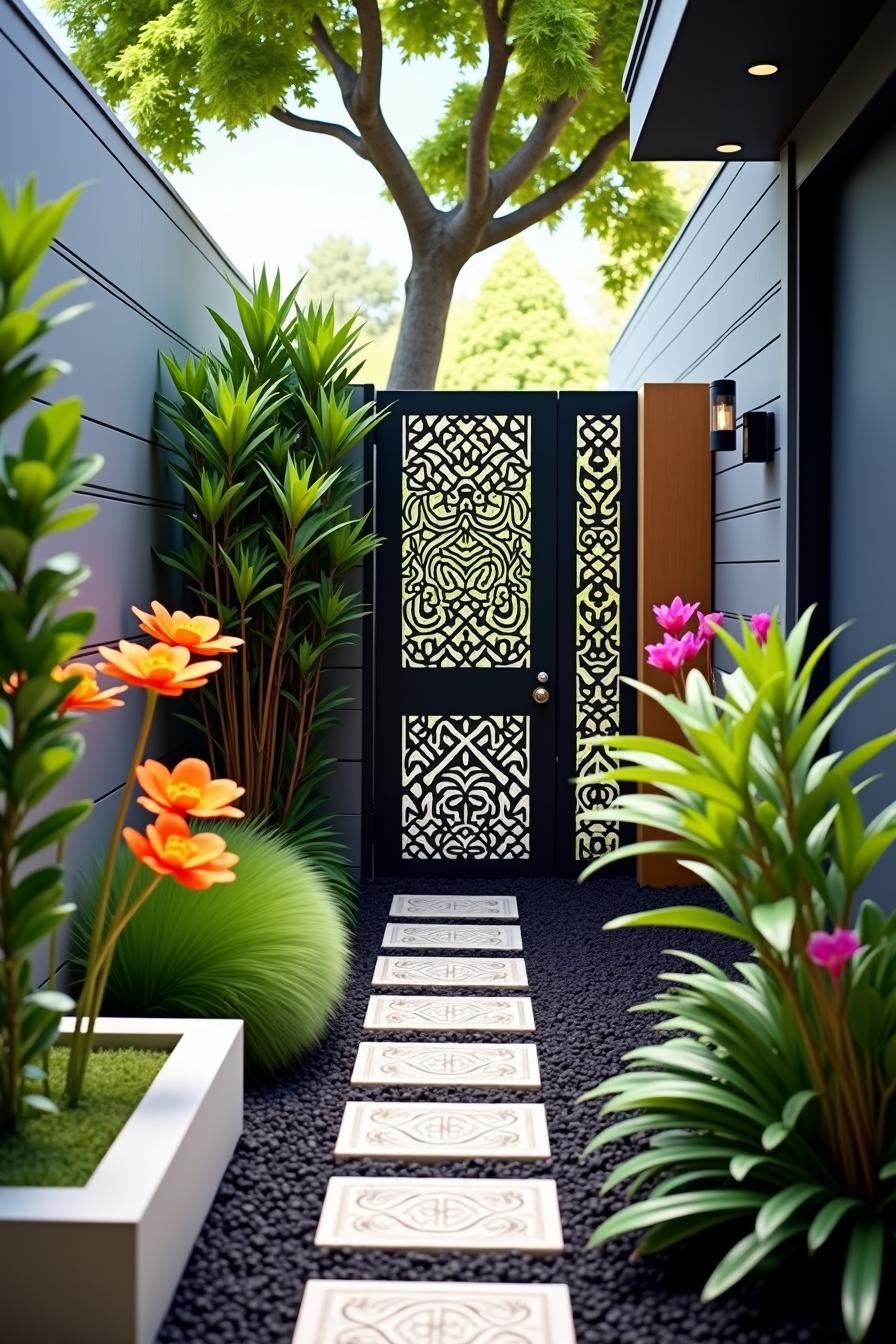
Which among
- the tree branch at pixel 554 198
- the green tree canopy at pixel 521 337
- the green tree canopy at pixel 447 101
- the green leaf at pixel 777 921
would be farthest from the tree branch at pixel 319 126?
the green tree canopy at pixel 521 337

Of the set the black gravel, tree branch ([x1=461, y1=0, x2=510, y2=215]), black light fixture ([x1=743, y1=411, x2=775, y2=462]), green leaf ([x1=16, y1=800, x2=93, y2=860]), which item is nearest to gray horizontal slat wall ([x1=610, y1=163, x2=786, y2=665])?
black light fixture ([x1=743, y1=411, x2=775, y2=462])

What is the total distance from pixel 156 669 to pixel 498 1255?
1.16m

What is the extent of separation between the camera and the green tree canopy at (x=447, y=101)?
772 centimetres

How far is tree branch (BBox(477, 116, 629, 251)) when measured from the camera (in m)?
8.77

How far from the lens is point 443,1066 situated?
10.1 ft

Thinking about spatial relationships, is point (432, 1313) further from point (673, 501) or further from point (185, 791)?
point (673, 501)

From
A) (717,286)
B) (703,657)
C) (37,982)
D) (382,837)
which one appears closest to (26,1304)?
(37,982)

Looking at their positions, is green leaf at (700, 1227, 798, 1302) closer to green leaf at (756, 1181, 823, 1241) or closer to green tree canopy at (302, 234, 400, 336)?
green leaf at (756, 1181, 823, 1241)

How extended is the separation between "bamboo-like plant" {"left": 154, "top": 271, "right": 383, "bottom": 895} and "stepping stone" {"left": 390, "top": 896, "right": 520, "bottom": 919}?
315 millimetres

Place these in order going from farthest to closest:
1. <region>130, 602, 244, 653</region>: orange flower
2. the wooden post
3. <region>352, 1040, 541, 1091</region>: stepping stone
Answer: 1. the wooden post
2. <region>352, 1040, 541, 1091</region>: stepping stone
3. <region>130, 602, 244, 653</region>: orange flower

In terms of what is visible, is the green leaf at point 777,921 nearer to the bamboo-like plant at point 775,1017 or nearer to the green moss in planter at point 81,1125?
the bamboo-like plant at point 775,1017

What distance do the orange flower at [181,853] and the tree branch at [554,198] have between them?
733 centimetres

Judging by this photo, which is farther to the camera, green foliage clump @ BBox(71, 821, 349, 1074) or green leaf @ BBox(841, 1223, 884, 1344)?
green foliage clump @ BBox(71, 821, 349, 1074)

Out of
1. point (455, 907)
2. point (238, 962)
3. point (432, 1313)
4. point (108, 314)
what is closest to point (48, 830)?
point (432, 1313)
